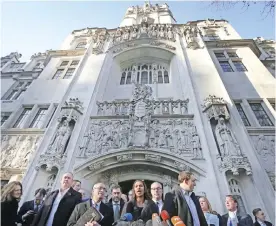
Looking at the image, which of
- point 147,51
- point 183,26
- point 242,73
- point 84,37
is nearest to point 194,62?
point 242,73

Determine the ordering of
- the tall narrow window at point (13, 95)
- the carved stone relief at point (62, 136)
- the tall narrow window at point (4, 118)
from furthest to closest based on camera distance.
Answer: the tall narrow window at point (13, 95)
the tall narrow window at point (4, 118)
the carved stone relief at point (62, 136)

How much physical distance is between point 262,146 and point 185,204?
763cm

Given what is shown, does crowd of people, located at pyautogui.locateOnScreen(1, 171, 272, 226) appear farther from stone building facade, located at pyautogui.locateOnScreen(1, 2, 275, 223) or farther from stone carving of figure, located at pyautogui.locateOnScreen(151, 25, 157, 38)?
stone carving of figure, located at pyautogui.locateOnScreen(151, 25, 157, 38)

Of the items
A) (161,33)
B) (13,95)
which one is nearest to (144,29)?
(161,33)

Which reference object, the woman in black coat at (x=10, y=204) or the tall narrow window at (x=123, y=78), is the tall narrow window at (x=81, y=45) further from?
the woman in black coat at (x=10, y=204)

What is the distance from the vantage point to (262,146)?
9688 mm

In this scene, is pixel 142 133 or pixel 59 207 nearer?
pixel 59 207

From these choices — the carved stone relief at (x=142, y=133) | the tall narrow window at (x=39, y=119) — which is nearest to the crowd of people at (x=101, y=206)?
the carved stone relief at (x=142, y=133)

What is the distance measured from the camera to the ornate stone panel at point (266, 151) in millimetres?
8874

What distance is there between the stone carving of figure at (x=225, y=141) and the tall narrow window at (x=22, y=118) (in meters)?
9.94

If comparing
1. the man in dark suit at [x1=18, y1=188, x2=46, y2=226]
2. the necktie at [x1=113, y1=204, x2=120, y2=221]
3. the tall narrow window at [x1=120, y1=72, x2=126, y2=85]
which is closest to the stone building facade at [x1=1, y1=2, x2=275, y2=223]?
the tall narrow window at [x1=120, y1=72, x2=126, y2=85]

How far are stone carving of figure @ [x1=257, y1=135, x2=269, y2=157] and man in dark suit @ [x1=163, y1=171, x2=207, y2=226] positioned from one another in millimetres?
7011

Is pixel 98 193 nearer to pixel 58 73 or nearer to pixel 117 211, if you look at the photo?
pixel 117 211

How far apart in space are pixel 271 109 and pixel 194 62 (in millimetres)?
5094
